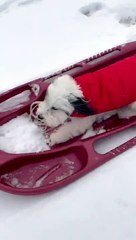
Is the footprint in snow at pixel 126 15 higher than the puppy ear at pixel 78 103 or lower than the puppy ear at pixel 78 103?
higher

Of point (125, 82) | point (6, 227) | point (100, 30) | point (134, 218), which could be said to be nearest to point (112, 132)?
point (125, 82)

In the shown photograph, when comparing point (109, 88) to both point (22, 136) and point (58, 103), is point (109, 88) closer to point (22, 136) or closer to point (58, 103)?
point (58, 103)

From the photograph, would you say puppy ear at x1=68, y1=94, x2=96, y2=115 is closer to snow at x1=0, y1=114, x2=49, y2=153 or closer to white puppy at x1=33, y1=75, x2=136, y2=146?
white puppy at x1=33, y1=75, x2=136, y2=146

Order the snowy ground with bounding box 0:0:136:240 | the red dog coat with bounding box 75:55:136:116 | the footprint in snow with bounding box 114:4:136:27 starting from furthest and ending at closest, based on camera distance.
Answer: the footprint in snow with bounding box 114:4:136:27 → the red dog coat with bounding box 75:55:136:116 → the snowy ground with bounding box 0:0:136:240

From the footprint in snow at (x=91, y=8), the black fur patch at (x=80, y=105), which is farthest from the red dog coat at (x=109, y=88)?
the footprint in snow at (x=91, y=8)

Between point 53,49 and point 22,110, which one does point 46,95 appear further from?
point 53,49

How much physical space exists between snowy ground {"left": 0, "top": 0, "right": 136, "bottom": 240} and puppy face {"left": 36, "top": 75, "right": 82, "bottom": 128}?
0.17 m

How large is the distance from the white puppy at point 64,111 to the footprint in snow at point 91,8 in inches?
23.7

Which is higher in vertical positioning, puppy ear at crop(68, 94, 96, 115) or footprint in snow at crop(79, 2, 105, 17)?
footprint in snow at crop(79, 2, 105, 17)

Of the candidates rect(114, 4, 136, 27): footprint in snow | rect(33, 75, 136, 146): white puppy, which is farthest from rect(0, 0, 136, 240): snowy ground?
rect(33, 75, 136, 146): white puppy

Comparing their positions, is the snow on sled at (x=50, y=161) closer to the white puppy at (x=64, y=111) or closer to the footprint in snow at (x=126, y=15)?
the white puppy at (x=64, y=111)

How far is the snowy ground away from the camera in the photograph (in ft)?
3.84

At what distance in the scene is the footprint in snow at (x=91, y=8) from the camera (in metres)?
1.84

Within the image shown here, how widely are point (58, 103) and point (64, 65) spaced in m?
0.35
